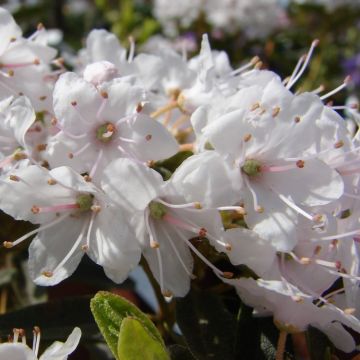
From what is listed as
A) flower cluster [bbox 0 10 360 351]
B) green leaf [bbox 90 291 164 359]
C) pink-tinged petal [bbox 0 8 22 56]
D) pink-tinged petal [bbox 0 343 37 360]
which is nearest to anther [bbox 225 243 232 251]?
flower cluster [bbox 0 10 360 351]

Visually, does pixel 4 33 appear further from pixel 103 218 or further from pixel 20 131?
pixel 103 218

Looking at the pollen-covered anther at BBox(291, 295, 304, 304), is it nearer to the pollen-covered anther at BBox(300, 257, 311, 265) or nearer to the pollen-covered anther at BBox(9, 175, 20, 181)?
the pollen-covered anther at BBox(300, 257, 311, 265)

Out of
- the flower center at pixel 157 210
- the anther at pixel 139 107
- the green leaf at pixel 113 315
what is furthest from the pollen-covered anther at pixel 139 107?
the green leaf at pixel 113 315

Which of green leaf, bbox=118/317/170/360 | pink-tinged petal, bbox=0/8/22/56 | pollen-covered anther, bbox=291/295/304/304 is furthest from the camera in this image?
pink-tinged petal, bbox=0/8/22/56

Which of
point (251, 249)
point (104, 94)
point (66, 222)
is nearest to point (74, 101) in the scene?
point (104, 94)

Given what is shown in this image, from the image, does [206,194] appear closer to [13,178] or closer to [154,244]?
[154,244]

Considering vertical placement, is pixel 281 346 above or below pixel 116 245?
below
